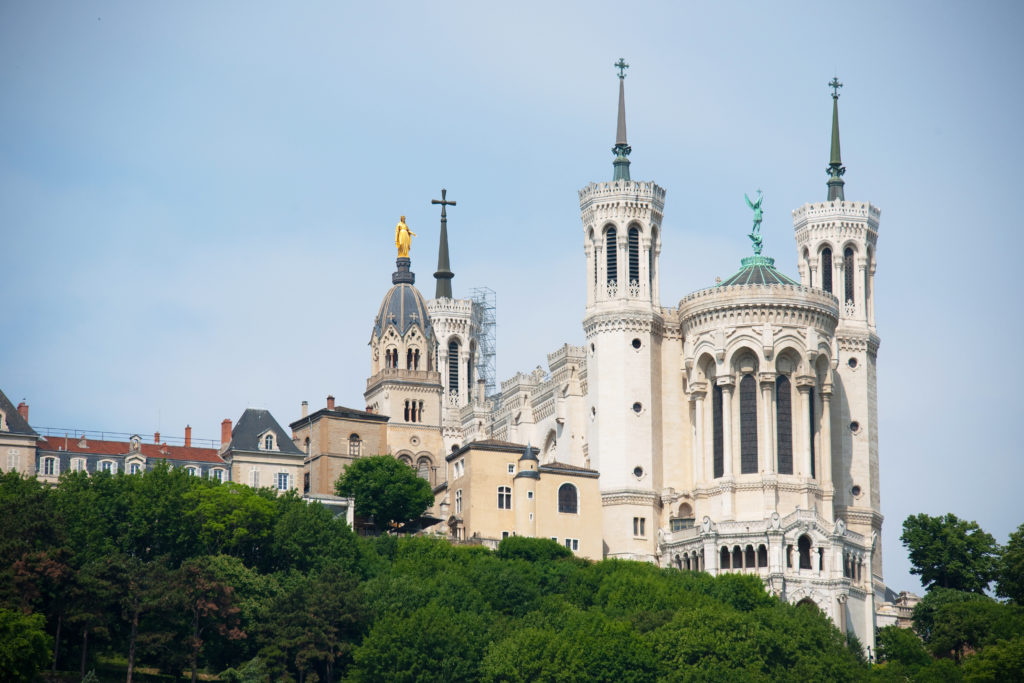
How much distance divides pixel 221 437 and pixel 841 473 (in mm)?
40942

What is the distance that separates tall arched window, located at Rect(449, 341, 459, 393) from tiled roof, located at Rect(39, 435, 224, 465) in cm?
4710

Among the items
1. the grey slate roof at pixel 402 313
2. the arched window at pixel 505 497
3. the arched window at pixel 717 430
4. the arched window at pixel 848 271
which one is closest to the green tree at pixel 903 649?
the arched window at pixel 717 430

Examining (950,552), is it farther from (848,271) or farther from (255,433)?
(255,433)

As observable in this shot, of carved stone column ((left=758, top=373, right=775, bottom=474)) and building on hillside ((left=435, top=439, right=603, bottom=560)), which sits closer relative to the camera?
building on hillside ((left=435, top=439, right=603, bottom=560))

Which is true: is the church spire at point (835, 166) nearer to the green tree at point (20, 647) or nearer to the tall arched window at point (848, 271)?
the tall arched window at point (848, 271)

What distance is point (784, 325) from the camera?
409 feet

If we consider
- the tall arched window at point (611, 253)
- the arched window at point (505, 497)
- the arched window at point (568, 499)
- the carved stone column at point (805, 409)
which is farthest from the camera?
the tall arched window at point (611, 253)

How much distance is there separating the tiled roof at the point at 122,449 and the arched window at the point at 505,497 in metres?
17.1

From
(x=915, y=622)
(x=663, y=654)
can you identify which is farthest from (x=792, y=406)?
(x=663, y=654)

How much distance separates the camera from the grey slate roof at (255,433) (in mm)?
122125

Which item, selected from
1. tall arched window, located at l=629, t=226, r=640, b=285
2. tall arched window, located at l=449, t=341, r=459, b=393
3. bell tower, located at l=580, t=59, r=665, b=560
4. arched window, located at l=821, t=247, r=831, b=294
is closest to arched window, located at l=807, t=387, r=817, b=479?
bell tower, located at l=580, t=59, r=665, b=560

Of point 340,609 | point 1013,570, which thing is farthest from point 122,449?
point 1013,570

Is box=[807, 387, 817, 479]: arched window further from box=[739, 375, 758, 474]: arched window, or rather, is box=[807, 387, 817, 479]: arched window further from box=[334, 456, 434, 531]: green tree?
box=[334, 456, 434, 531]: green tree

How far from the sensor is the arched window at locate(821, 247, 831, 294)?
138625 millimetres
